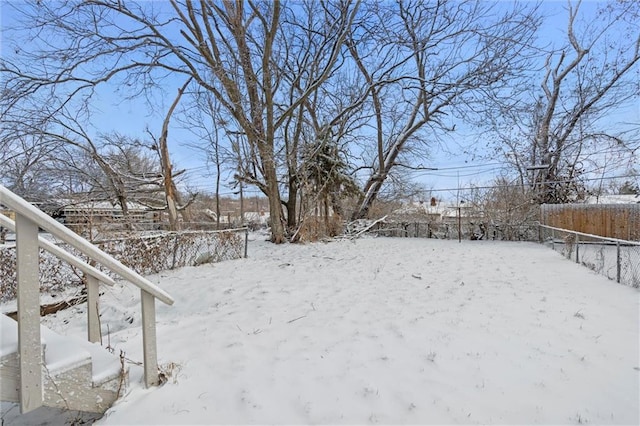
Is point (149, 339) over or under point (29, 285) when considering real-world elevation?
under

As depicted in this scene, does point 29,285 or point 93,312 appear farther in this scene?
point 93,312

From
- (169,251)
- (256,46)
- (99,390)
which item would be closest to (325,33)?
(256,46)

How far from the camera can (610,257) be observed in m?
5.61

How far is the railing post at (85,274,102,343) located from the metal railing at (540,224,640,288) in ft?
20.7

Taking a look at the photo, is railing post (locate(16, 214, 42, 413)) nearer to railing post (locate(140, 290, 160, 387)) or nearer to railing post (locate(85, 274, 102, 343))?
railing post (locate(140, 290, 160, 387))

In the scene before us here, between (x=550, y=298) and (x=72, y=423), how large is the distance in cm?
496

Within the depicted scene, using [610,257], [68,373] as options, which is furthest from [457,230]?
[68,373]

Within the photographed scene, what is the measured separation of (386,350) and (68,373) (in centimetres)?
214

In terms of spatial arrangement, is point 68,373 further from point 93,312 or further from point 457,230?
point 457,230

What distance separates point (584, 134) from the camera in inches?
501

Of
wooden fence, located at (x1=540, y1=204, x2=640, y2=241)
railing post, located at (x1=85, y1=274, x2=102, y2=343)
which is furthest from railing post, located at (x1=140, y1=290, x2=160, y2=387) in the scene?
wooden fence, located at (x1=540, y1=204, x2=640, y2=241)

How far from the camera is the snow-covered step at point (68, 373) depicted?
58.1 inches

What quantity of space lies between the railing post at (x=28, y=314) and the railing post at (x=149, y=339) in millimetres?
518

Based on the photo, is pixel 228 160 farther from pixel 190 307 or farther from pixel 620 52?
pixel 620 52
